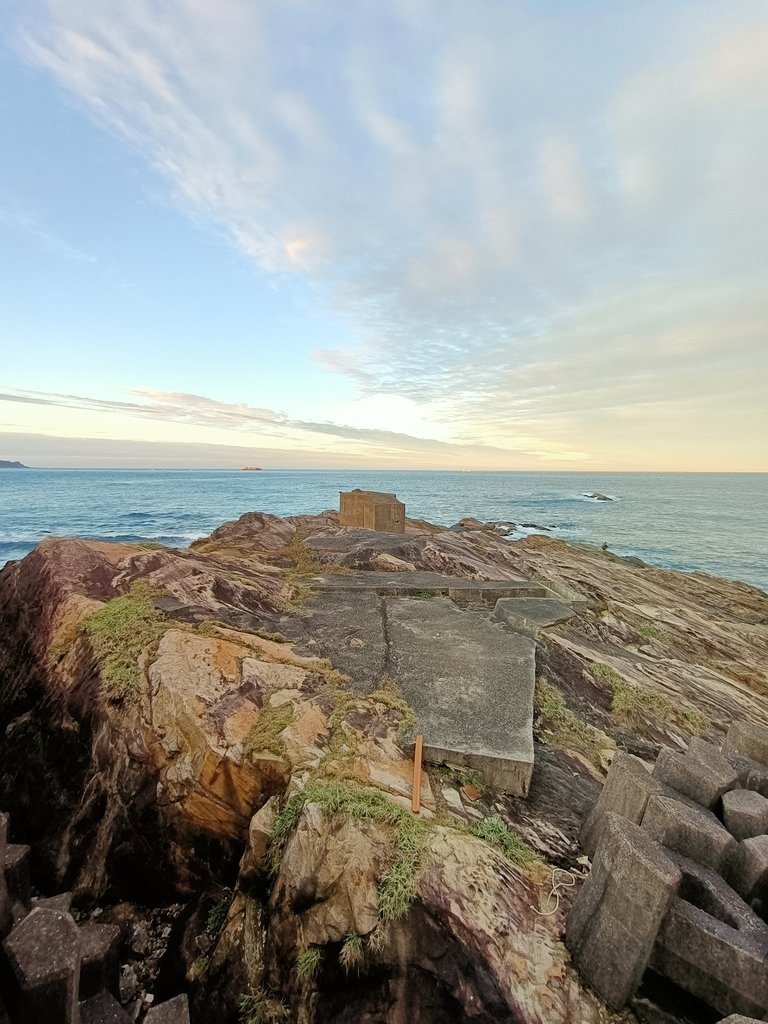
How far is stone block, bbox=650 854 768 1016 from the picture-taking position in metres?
2.39

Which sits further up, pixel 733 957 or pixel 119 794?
pixel 733 957

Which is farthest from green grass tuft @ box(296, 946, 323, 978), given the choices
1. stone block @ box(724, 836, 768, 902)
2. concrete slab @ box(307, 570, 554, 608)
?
concrete slab @ box(307, 570, 554, 608)

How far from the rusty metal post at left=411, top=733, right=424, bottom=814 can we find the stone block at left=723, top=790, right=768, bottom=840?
6.71 ft

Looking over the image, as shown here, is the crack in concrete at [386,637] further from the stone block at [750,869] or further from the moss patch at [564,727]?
the stone block at [750,869]

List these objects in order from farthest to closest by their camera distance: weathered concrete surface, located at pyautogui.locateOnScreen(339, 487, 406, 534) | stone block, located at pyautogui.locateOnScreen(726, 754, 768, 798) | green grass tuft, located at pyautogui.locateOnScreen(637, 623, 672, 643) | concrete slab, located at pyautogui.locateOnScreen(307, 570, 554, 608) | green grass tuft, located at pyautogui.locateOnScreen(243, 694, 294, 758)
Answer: weathered concrete surface, located at pyautogui.locateOnScreen(339, 487, 406, 534) → green grass tuft, located at pyautogui.locateOnScreen(637, 623, 672, 643) → concrete slab, located at pyautogui.locateOnScreen(307, 570, 554, 608) → green grass tuft, located at pyautogui.locateOnScreen(243, 694, 294, 758) → stone block, located at pyautogui.locateOnScreen(726, 754, 768, 798)

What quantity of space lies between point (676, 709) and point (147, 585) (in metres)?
6.70

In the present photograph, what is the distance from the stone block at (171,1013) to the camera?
112 inches

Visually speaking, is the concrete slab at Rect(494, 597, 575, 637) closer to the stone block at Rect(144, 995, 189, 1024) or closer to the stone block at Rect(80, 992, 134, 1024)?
the stone block at Rect(144, 995, 189, 1024)

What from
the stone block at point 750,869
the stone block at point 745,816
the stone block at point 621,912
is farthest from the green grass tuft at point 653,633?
the stone block at point 621,912

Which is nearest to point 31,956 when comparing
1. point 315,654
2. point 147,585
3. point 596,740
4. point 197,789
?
point 197,789

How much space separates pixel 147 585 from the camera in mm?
6051

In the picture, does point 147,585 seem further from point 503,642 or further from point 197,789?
point 503,642

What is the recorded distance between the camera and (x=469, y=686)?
190 inches

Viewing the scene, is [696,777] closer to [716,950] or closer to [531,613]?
[716,950]
